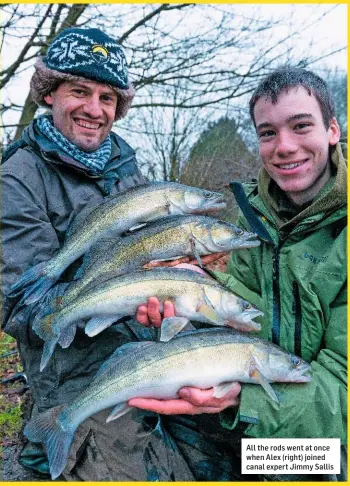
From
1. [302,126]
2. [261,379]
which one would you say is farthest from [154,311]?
[302,126]

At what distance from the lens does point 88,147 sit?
359 centimetres

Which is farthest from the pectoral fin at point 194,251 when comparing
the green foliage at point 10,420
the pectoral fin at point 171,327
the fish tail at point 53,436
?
the green foliage at point 10,420

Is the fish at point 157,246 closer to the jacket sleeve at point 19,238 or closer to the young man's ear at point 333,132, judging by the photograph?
the jacket sleeve at point 19,238

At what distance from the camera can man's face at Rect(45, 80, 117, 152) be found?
141 inches

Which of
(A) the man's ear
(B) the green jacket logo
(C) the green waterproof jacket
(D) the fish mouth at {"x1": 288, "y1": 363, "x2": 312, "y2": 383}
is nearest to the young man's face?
(C) the green waterproof jacket

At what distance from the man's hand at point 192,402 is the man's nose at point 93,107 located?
74.9 inches

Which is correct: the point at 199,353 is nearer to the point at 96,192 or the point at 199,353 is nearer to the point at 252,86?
the point at 96,192

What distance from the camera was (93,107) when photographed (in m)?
3.56

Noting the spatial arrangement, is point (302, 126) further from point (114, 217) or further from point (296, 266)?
point (114, 217)

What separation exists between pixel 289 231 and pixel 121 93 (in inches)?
61.9

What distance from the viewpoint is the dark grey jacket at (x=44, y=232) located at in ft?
10.1

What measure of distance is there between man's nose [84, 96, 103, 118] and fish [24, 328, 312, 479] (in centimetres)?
164
